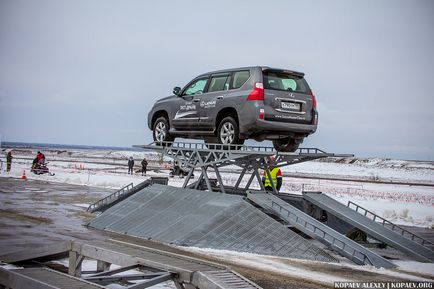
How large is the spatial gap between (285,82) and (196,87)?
8.40 ft

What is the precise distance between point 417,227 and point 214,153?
8.80 meters

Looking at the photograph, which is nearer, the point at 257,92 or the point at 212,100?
the point at 257,92

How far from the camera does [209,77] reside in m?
13.3

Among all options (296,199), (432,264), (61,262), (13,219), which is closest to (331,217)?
(296,199)

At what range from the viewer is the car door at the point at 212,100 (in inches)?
490

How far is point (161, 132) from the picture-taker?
14398 millimetres

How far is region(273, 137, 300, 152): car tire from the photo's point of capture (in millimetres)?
13094

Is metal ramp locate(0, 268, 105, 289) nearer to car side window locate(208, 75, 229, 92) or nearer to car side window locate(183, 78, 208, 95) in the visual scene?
car side window locate(208, 75, 229, 92)

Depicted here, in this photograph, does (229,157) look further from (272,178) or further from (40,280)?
(40,280)

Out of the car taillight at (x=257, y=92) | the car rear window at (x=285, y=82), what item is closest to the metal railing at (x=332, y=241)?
the car taillight at (x=257, y=92)

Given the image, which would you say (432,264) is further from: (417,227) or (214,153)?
(417,227)

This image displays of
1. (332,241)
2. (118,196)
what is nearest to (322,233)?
(332,241)

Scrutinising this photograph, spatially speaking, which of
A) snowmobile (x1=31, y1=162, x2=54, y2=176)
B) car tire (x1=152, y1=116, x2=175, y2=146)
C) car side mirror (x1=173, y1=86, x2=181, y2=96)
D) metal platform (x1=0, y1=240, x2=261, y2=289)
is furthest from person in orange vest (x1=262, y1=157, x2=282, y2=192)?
snowmobile (x1=31, y1=162, x2=54, y2=176)

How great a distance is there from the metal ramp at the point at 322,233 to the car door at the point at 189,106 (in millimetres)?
2734
